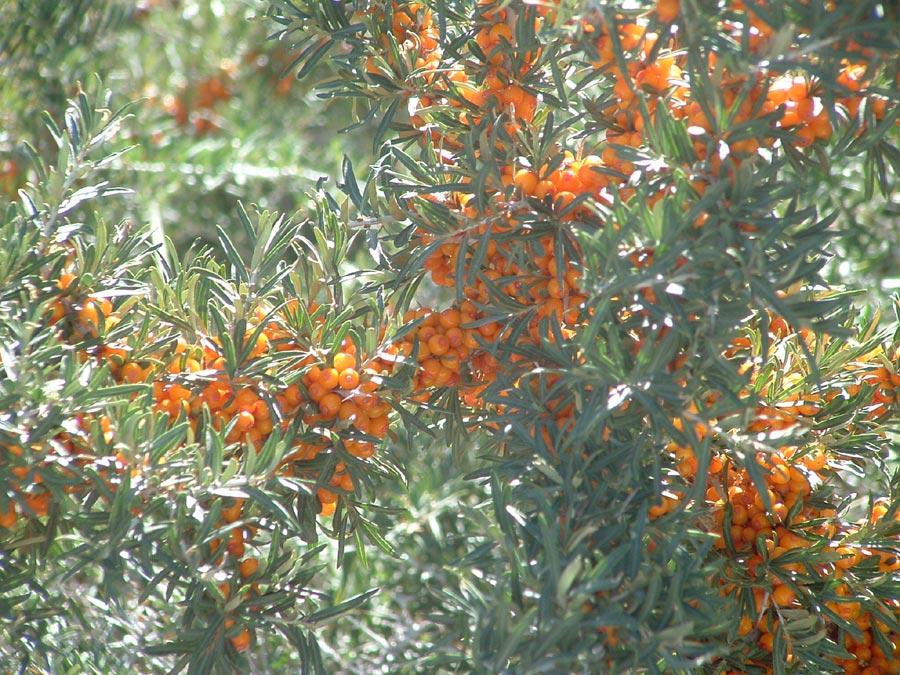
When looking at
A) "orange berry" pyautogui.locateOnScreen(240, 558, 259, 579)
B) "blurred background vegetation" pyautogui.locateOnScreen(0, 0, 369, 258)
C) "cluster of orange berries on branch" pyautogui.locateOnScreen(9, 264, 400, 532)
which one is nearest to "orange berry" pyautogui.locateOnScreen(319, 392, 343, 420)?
"cluster of orange berries on branch" pyautogui.locateOnScreen(9, 264, 400, 532)

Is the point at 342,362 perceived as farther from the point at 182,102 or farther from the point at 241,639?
the point at 182,102

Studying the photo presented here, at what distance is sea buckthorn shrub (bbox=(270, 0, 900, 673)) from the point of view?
2.79ft

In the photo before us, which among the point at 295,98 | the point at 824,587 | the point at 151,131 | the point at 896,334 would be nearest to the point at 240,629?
the point at 824,587

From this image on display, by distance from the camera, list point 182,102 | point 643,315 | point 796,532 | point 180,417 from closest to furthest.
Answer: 1. point 643,315
2. point 180,417
3. point 796,532
4. point 182,102

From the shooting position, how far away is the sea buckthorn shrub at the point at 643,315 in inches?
33.5

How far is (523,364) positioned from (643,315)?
0.73 ft

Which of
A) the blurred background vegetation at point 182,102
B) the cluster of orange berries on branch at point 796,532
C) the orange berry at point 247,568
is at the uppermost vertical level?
the blurred background vegetation at point 182,102

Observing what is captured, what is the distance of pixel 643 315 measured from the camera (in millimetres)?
923

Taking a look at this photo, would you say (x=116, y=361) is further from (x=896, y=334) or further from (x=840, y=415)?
(x=896, y=334)

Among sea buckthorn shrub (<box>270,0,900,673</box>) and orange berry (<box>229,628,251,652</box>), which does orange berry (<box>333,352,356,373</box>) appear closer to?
sea buckthorn shrub (<box>270,0,900,673</box>)

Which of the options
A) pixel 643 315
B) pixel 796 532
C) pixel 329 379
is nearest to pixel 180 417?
pixel 329 379

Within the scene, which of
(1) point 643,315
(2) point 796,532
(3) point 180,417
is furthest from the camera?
(2) point 796,532

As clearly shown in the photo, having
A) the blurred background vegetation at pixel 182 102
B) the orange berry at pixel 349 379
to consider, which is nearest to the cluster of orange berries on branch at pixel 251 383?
the orange berry at pixel 349 379

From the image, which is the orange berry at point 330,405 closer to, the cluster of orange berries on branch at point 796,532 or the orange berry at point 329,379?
the orange berry at point 329,379
